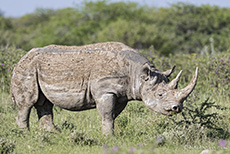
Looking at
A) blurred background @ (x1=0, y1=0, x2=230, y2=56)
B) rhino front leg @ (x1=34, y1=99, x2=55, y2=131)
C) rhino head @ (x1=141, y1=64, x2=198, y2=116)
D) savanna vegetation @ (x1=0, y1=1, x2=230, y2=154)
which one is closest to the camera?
savanna vegetation @ (x1=0, y1=1, x2=230, y2=154)

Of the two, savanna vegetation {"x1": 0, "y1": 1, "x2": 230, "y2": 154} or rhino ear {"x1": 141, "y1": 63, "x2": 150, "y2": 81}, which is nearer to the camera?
savanna vegetation {"x1": 0, "y1": 1, "x2": 230, "y2": 154}

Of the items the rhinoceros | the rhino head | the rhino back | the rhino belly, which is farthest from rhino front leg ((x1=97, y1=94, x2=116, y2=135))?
the rhino head

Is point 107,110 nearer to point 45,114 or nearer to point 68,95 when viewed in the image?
point 68,95

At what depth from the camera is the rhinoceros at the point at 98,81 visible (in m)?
7.47

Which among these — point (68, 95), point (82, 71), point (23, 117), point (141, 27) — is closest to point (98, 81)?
point (82, 71)

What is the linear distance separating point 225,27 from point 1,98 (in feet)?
108

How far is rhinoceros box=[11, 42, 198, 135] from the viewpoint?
24.5 ft

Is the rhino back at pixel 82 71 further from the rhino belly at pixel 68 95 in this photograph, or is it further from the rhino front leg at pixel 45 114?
the rhino front leg at pixel 45 114

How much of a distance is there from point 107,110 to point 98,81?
516 mm

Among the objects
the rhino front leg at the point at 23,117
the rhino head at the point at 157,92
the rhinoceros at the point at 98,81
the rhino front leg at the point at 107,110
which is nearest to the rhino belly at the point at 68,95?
the rhinoceros at the point at 98,81

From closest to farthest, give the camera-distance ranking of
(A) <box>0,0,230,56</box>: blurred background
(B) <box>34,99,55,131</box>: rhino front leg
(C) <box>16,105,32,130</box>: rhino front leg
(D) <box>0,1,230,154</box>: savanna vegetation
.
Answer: (D) <box>0,1,230,154</box>: savanna vegetation, (C) <box>16,105,32,130</box>: rhino front leg, (B) <box>34,99,55,131</box>: rhino front leg, (A) <box>0,0,230,56</box>: blurred background

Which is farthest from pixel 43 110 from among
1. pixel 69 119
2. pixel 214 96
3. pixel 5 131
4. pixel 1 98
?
pixel 214 96

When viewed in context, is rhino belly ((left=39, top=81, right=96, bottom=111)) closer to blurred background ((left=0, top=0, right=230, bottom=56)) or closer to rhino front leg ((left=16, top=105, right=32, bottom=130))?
rhino front leg ((left=16, top=105, right=32, bottom=130))

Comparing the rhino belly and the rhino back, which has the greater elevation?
the rhino back
